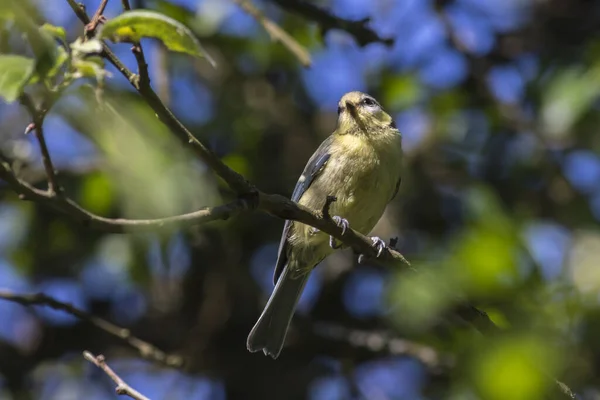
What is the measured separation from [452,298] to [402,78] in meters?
2.88

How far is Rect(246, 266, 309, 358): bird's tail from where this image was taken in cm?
378

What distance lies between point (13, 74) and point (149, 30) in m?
0.29

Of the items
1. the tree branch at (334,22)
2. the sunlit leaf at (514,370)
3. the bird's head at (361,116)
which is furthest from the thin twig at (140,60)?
the bird's head at (361,116)

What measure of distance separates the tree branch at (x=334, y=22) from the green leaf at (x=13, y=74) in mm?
2264

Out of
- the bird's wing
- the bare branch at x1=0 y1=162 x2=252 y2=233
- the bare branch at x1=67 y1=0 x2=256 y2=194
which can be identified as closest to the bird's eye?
the bird's wing

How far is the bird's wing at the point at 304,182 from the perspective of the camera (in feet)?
13.1

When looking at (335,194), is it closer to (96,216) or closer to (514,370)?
(96,216)

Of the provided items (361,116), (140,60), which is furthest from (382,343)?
(140,60)

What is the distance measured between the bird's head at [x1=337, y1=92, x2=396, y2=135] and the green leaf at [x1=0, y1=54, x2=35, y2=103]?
2.79 metres

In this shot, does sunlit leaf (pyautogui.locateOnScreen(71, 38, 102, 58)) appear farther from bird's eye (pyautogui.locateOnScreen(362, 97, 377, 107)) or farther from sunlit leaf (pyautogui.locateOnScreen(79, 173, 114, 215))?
bird's eye (pyautogui.locateOnScreen(362, 97, 377, 107))

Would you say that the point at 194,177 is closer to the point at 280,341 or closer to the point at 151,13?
the point at 151,13

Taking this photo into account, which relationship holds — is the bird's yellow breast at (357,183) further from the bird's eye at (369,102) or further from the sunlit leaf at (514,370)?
the sunlit leaf at (514,370)

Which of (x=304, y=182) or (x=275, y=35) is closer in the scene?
(x=275, y=35)

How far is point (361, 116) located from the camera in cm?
425
